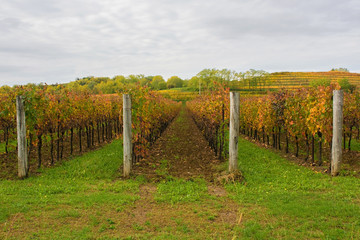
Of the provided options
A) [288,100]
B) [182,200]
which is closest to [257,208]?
[182,200]

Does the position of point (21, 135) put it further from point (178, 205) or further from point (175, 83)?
point (175, 83)

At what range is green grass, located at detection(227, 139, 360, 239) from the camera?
366 centimetres

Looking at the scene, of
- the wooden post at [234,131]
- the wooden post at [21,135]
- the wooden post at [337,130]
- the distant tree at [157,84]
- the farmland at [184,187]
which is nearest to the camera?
the farmland at [184,187]

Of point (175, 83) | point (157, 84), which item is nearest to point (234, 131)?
point (157, 84)

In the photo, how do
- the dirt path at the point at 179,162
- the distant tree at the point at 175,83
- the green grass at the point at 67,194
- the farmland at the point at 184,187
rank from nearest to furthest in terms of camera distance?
the farmland at the point at 184,187
the green grass at the point at 67,194
the dirt path at the point at 179,162
the distant tree at the point at 175,83

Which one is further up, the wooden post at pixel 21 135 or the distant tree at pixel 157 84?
the distant tree at pixel 157 84

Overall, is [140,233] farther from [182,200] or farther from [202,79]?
[202,79]

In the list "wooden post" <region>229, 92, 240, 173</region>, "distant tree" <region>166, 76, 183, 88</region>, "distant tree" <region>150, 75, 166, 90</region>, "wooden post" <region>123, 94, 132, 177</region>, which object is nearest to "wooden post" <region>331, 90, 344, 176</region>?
"wooden post" <region>229, 92, 240, 173</region>

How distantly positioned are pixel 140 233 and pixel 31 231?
1671mm

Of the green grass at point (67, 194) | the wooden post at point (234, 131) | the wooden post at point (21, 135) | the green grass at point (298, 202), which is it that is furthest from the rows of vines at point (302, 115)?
the wooden post at point (21, 135)

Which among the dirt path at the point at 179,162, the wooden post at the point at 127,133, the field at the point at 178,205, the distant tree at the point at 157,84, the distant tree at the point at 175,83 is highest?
the distant tree at the point at 175,83

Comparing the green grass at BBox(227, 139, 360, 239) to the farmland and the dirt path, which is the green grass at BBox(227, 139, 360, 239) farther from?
the dirt path

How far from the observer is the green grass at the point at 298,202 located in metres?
3.66

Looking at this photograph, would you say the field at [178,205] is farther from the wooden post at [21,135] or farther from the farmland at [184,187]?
the wooden post at [21,135]
